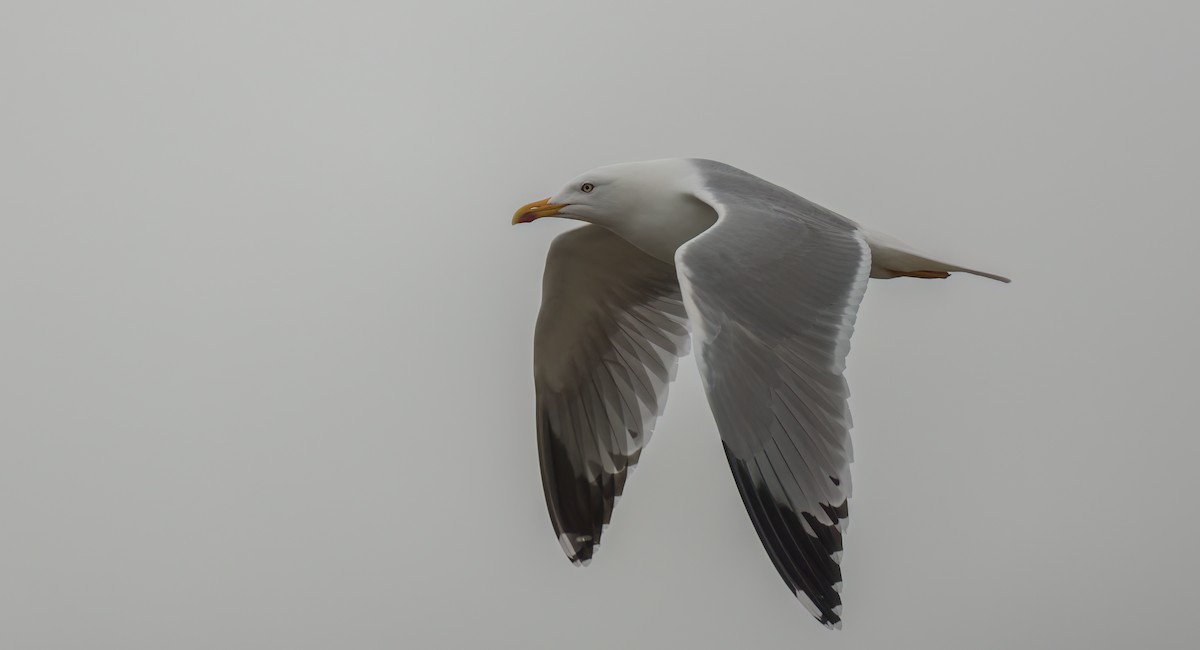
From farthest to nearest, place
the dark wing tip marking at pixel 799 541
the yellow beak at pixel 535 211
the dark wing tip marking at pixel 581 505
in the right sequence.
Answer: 1. the dark wing tip marking at pixel 581 505
2. the yellow beak at pixel 535 211
3. the dark wing tip marking at pixel 799 541

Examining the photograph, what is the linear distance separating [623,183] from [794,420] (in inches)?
42.8

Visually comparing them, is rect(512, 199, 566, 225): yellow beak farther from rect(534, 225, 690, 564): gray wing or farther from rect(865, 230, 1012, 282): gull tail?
rect(865, 230, 1012, 282): gull tail

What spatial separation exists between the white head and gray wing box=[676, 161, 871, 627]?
0.42 metres

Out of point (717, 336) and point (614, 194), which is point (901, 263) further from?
point (717, 336)

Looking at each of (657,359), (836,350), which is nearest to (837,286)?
(836,350)

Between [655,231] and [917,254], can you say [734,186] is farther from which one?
[917,254]

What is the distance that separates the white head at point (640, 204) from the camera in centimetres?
341

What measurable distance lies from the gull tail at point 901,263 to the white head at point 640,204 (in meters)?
0.50

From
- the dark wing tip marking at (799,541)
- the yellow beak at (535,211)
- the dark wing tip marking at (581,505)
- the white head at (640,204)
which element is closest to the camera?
the dark wing tip marking at (799,541)

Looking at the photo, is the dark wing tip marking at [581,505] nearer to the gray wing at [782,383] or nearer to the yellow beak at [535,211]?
the yellow beak at [535,211]

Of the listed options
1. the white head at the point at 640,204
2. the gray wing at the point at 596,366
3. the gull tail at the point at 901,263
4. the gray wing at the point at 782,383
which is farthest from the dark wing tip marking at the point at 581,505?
the gray wing at the point at 782,383

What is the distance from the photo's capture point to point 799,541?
2619mm

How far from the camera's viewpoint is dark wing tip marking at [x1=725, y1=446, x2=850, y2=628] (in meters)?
2.61

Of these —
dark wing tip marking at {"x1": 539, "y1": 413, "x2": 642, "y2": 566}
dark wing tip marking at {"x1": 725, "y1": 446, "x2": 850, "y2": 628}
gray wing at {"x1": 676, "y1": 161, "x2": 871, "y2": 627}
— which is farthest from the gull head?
dark wing tip marking at {"x1": 725, "y1": 446, "x2": 850, "y2": 628}
